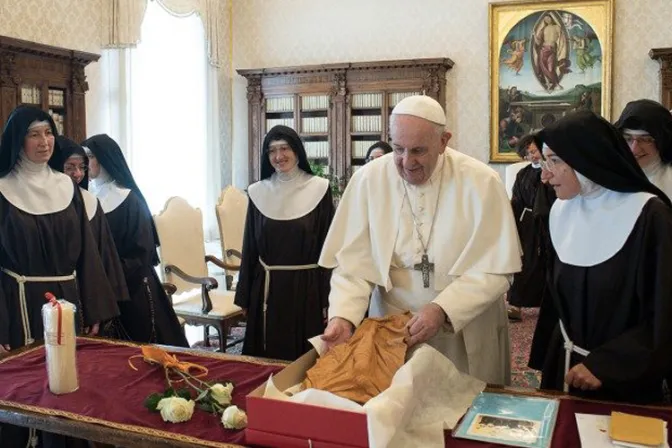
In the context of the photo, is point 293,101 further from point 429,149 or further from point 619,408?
point 619,408

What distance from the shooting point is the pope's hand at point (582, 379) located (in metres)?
2.07

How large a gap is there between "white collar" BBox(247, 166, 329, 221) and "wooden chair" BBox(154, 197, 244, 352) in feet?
3.38

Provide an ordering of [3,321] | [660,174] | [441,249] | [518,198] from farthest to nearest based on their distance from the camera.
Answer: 1. [518,198]
2. [660,174]
3. [3,321]
4. [441,249]

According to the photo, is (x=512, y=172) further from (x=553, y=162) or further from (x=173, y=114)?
(x=553, y=162)

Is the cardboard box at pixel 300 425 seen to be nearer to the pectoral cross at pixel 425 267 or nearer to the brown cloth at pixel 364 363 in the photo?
the brown cloth at pixel 364 363

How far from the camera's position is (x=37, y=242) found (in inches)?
131

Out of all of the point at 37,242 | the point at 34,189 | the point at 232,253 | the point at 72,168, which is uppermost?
the point at 72,168

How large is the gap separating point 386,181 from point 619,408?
1246mm

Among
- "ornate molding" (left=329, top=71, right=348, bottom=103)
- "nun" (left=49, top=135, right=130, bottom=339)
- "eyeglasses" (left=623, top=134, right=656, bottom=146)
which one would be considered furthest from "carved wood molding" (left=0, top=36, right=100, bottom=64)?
"eyeglasses" (left=623, top=134, right=656, bottom=146)

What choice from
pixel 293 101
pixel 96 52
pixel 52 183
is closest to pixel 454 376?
pixel 52 183

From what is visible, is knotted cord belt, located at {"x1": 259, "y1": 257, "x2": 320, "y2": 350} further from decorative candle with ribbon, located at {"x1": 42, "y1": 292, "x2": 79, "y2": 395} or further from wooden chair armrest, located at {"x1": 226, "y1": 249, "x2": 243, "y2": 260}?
decorative candle with ribbon, located at {"x1": 42, "y1": 292, "x2": 79, "y2": 395}

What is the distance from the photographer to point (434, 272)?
2660 mm

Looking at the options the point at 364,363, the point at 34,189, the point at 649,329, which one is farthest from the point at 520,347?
the point at 364,363

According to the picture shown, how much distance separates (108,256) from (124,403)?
173 centimetres
